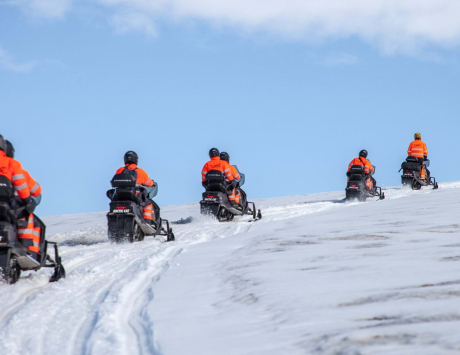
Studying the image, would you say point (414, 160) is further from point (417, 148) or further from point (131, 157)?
point (131, 157)

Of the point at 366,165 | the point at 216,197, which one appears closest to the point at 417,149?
the point at 366,165

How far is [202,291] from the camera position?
185 inches

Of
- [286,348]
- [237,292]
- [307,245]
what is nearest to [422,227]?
A: [307,245]

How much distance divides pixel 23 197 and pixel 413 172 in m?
16.7

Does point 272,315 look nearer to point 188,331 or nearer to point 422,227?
point 188,331

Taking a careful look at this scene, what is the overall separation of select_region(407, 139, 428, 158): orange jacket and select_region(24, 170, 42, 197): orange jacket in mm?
16350

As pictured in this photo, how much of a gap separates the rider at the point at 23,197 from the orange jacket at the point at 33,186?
0.29 feet

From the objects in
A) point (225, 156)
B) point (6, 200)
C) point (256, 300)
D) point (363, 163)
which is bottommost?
point (256, 300)

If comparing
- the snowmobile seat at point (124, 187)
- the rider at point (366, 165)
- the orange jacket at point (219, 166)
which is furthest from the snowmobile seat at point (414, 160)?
the snowmobile seat at point (124, 187)

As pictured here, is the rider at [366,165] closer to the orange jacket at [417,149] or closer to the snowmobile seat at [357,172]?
the snowmobile seat at [357,172]

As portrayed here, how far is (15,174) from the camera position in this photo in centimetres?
589

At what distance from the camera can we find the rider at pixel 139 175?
397 inches

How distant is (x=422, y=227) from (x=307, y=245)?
77.6 inches

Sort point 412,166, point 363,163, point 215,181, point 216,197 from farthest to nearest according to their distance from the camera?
point 412,166 → point 363,163 → point 215,181 → point 216,197
